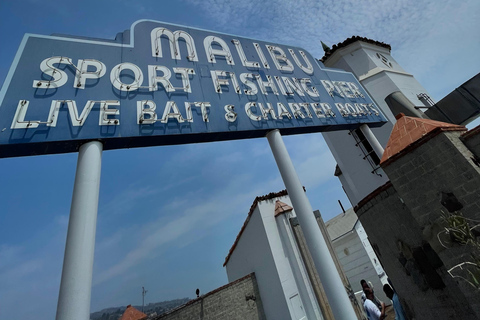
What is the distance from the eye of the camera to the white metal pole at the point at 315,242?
3533mm

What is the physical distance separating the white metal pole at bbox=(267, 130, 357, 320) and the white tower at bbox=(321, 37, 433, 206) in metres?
6.36

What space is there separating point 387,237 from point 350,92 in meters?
4.59

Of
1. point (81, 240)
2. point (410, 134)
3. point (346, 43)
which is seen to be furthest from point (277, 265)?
point (346, 43)

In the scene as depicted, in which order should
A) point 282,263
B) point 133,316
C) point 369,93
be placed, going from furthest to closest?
1. point 369,93
2. point 282,263
3. point 133,316

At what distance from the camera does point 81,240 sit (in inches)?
106

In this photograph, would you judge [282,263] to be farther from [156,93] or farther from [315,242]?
[156,93]

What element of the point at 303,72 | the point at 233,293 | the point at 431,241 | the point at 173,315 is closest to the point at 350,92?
the point at 303,72

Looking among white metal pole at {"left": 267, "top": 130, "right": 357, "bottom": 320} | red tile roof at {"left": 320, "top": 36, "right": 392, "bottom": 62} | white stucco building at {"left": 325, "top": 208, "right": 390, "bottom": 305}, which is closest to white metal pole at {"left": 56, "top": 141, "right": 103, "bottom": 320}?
white metal pole at {"left": 267, "top": 130, "right": 357, "bottom": 320}

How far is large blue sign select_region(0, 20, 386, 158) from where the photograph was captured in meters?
3.21

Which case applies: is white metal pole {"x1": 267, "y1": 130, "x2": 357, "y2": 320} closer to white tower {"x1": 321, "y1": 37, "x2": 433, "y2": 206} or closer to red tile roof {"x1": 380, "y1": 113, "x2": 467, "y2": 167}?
red tile roof {"x1": 380, "y1": 113, "x2": 467, "y2": 167}

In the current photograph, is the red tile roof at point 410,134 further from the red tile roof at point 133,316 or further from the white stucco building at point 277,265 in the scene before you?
the red tile roof at point 133,316

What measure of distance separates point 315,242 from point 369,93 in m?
8.90

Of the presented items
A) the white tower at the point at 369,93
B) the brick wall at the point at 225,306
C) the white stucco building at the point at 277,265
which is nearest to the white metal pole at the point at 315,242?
the white stucco building at the point at 277,265

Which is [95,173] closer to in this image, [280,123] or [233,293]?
[280,123]
